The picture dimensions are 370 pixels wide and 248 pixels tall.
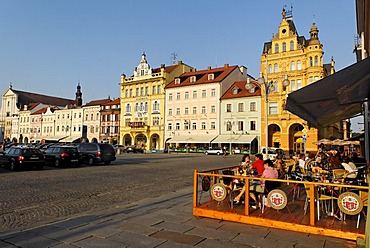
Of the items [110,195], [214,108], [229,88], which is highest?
[229,88]

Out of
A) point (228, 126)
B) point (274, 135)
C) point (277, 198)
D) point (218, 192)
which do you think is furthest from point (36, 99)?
point (277, 198)

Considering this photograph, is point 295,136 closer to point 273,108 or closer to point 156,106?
point 273,108

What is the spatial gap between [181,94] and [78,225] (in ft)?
179

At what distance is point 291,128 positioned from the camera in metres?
49.1

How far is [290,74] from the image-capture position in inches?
1935

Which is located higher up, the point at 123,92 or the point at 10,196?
the point at 123,92

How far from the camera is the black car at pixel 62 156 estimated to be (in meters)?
Answer: 21.6

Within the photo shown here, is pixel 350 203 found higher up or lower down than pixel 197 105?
lower down

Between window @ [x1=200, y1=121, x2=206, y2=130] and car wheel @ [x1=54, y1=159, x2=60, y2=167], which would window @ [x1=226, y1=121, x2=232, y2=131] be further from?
car wheel @ [x1=54, y1=159, x2=60, y2=167]

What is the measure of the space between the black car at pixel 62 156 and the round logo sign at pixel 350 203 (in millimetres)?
19657

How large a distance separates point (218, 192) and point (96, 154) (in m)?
18.9

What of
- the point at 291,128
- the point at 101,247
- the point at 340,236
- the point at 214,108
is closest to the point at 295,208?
the point at 340,236

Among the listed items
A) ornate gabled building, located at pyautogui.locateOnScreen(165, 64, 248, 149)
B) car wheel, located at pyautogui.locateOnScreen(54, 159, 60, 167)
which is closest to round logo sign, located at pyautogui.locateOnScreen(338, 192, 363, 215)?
car wheel, located at pyautogui.locateOnScreen(54, 159, 60, 167)

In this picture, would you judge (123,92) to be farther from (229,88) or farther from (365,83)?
(365,83)
